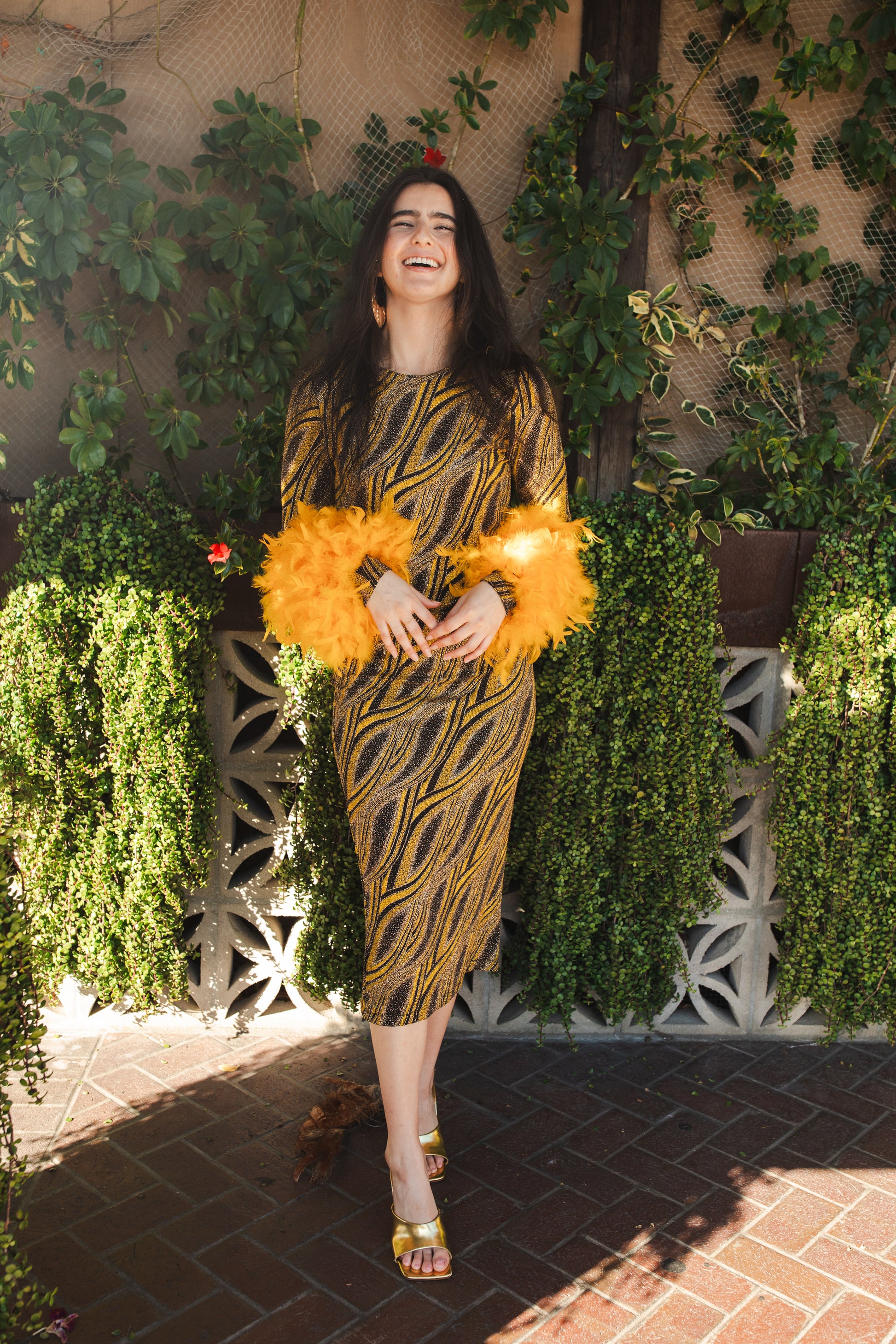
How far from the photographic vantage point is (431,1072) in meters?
2.57

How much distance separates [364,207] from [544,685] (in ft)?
5.10

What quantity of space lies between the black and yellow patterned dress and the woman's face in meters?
0.19

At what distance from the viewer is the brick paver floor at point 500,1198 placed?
2.12 meters

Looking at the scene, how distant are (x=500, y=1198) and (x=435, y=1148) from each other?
200 mm

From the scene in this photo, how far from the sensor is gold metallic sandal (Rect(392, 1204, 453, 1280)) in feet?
7.25

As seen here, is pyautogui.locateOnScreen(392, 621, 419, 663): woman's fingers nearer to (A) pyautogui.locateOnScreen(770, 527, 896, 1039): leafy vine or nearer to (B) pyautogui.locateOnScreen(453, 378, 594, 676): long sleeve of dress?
(B) pyautogui.locateOnScreen(453, 378, 594, 676): long sleeve of dress

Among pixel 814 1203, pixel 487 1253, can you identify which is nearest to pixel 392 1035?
pixel 487 1253

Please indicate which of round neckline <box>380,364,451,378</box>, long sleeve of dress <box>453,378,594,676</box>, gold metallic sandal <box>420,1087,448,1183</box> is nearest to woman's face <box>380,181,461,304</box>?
round neckline <box>380,364,451,378</box>

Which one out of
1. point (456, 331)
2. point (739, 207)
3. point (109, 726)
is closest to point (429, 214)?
point (456, 331)

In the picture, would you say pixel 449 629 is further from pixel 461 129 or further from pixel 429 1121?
pixel 461 129

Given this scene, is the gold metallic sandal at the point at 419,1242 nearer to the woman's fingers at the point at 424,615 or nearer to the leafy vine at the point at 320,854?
the leafy vine at the point at 320,854

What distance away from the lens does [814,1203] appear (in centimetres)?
247

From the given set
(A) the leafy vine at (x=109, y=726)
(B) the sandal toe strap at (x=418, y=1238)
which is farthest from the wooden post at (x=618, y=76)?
(B) the sandal toe strap at (x=418, y=1238)

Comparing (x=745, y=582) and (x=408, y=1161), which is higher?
(x=745, y=582)
